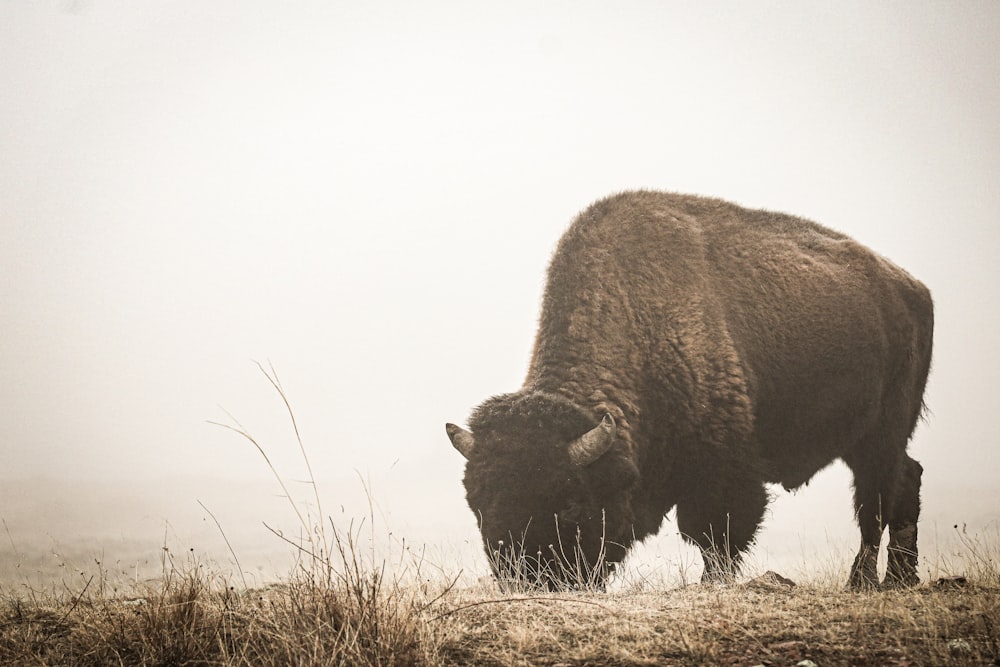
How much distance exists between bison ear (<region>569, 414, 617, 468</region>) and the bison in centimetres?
1

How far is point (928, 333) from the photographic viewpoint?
365 inches

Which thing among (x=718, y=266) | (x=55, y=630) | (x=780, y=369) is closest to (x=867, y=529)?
(x=780, y=369)

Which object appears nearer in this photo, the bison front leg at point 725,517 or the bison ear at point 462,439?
the bison ear at point 462,439

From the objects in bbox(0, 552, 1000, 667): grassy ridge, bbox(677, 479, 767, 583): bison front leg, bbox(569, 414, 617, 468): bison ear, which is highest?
bbox(569, 414, 617, 468): bison ear

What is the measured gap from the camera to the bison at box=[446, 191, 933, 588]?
6176 mm

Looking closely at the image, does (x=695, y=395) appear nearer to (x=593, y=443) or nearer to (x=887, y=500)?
(x=593, y=443)

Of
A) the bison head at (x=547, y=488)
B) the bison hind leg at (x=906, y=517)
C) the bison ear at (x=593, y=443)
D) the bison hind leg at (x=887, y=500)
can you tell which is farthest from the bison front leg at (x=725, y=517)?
the bison hind leg at (x=906, y=517)

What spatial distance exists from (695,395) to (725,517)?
3.45ft

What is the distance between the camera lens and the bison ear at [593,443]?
6.22m

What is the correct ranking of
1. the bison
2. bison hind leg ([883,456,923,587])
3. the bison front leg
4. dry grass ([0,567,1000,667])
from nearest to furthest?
dry grass ([0,567,1000,667])
the bison
the bison front leg
bison hind leg ([883,456,923,587])

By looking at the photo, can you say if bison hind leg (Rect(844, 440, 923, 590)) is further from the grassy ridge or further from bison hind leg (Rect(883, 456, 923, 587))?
the grassy ridge

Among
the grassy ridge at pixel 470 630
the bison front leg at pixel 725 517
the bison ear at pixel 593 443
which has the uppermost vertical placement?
the bison ear at pixel 593 443

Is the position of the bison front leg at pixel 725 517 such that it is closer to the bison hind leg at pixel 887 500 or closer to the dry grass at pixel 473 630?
the bison hind leg at pixel 887 500

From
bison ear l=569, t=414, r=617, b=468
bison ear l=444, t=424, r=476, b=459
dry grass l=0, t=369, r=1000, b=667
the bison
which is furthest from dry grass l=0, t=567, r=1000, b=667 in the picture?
bison ear l=444, t=424, r=476, b=459
